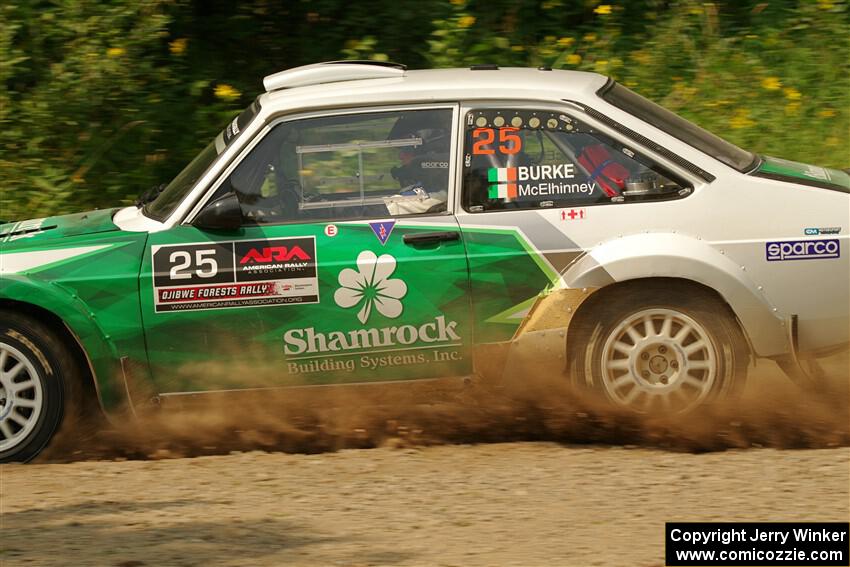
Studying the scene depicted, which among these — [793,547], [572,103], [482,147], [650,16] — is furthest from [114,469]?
[650,16]

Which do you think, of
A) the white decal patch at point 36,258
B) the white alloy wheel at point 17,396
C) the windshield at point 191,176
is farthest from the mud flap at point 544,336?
the white alloy wheel at point 17,396

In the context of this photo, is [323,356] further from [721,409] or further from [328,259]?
[721,409]

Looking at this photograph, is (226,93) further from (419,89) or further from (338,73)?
(419,89)

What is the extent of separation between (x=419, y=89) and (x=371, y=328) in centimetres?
118

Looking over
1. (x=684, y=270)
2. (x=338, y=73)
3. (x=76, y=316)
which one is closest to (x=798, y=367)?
(x=684, y=270)

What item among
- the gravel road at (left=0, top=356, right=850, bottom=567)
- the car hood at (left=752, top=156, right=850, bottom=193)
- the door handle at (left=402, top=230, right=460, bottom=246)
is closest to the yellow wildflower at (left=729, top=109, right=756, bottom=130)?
the car hood at (left=752, top=156, right=850, bottom=193)

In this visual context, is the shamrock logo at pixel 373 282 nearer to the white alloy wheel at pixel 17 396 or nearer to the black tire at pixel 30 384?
the black tire at pixel 30 384

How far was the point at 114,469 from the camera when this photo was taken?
5.82 metres

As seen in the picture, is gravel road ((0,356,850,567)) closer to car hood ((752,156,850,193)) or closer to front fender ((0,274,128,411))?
front fender ((0,274,128,411))

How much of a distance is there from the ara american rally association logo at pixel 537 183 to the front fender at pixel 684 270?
31cm

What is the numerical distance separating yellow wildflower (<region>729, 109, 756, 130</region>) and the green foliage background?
0.05 feet

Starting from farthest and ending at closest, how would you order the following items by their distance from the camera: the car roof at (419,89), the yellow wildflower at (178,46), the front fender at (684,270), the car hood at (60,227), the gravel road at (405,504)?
the yellow wildflower at (178,46) → the car hood at (60,227) → the car roof at (419,89) → the front fender at (684,270) → the gravel road at (405,504)

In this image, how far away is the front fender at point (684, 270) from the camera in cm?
561

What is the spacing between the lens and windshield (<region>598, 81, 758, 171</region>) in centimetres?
590
